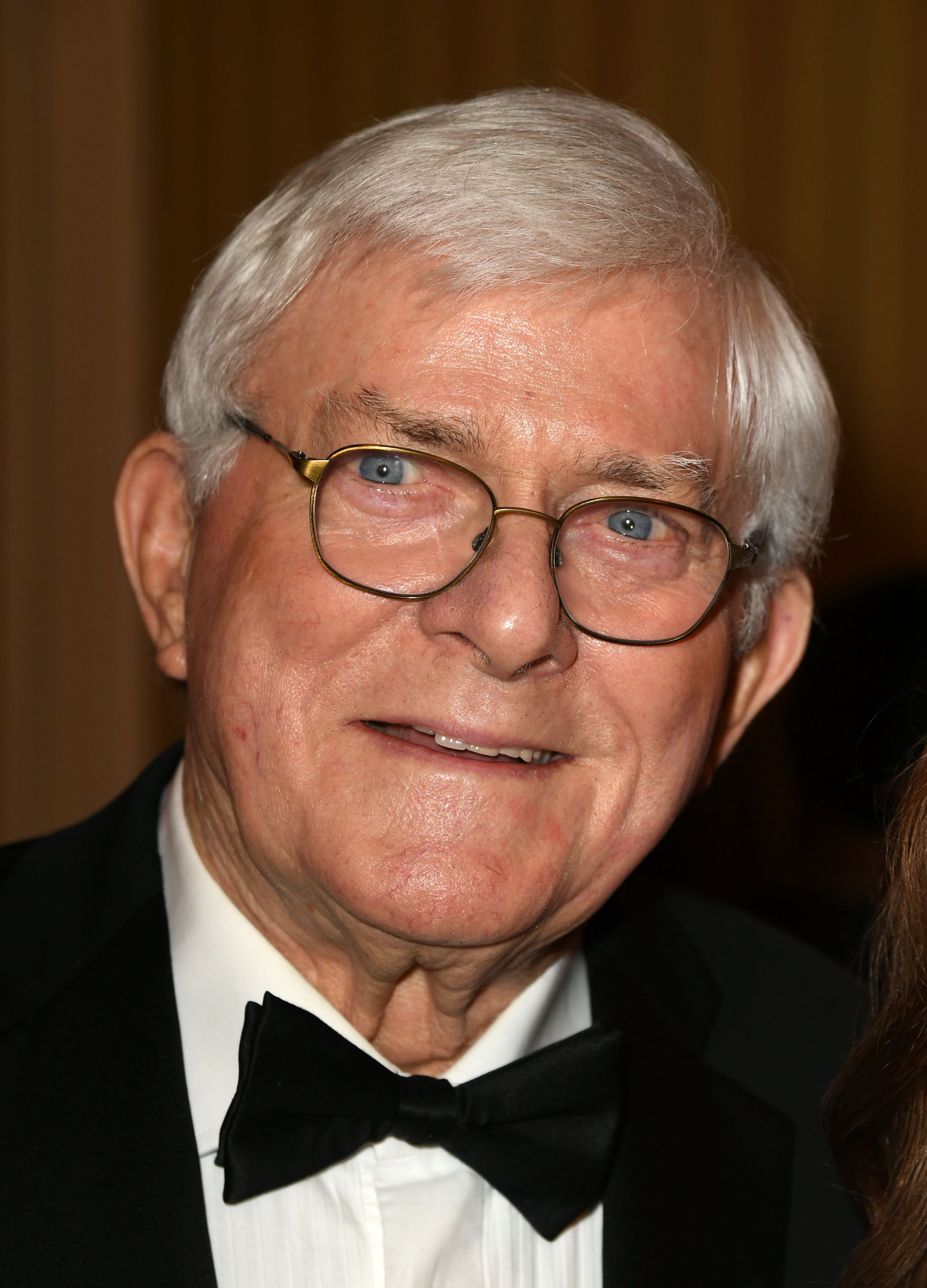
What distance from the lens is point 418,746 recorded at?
1308 millimetres

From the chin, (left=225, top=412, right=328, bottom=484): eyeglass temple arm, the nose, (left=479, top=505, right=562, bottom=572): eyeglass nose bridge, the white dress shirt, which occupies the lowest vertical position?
the white dress shirt

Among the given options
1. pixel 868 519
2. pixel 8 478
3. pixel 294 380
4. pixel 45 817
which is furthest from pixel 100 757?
pixel 294 380

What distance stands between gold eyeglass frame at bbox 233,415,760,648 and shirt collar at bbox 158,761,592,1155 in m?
0.42

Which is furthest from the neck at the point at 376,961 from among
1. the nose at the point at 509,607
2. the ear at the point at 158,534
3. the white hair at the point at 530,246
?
the white hair at the point at 530,246

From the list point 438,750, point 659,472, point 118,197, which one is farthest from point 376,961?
point 118,197

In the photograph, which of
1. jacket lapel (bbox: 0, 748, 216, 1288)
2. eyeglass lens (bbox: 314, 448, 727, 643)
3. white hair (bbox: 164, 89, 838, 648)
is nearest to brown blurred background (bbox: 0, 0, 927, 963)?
white hair (bbox: 164, 89, 838, 648)

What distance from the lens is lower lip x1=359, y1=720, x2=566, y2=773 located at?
1302 millimetres

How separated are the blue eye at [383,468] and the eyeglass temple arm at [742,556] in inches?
15.6

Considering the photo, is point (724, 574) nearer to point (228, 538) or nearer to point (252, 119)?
point (228, 538)

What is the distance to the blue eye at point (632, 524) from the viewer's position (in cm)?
142

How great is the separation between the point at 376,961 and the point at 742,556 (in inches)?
24.2

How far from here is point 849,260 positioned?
8.68ft

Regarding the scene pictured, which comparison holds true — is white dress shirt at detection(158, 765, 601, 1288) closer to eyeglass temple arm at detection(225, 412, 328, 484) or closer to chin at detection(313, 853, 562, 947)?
chin at detection(313, 853, 562, 947)

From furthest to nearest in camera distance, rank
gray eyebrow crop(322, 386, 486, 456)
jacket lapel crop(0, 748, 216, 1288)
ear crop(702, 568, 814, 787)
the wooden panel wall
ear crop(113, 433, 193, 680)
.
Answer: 1. the wooden panel wall
2. ear crop(702, 568, 814, 787)
3. ear crop(113, 433, 193, 680)
4. gray eyebrow crop(322, 386, 486, 456)
5. jacket lapel crop(0, 748, 216, 1288)
